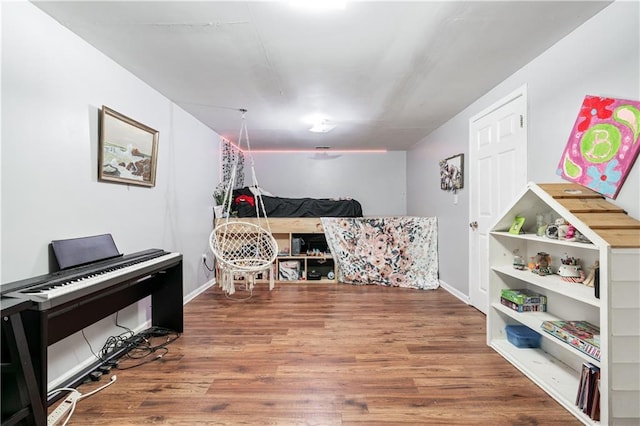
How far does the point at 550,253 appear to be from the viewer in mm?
1996

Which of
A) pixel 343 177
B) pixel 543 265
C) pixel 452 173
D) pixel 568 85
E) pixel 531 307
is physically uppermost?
pixel 568 85

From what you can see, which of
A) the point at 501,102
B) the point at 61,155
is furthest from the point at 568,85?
the point at 61,155

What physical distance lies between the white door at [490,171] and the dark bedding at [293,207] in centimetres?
192

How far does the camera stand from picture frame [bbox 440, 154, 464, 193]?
127 inches

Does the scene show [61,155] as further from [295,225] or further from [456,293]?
[456,293]

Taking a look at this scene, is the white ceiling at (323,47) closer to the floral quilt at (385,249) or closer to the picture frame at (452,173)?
the picture frame at (452,173)

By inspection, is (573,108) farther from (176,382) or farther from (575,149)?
(176,382)

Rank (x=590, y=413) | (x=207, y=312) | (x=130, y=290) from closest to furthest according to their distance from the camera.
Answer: (x=590, y=413)
(x=130, y=290)
(x=207, y=312)

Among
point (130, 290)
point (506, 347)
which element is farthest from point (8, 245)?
point (506, 347)

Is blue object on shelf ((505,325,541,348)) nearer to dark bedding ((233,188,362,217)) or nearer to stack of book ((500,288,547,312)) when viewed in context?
stack of book ((500,288,547,312))

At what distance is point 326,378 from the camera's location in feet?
5.84

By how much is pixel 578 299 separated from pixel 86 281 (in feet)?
8.50

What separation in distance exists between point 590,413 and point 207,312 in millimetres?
2948

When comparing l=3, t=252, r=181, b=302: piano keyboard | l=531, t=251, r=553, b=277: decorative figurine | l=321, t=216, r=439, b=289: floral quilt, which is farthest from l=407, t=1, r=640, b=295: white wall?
l=3, t=252, r=181, b=302: piano keyboard
